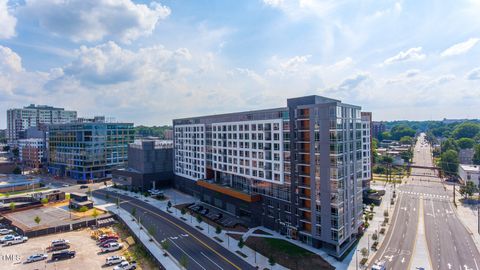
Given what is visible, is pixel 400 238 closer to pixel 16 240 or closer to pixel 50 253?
pixel 50 253

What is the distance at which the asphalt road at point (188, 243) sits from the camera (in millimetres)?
53062

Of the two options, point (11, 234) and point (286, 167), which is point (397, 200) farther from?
point (11, 234)

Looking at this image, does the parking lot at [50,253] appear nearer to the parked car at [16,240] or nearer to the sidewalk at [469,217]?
the parked car at [16,240]

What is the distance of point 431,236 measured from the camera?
65.4 meters

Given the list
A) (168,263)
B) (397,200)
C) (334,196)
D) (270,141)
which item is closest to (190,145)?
(270,141)

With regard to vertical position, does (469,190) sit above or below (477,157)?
below

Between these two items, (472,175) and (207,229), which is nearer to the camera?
(207,229)

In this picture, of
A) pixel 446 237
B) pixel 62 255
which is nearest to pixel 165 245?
pixel 62 255

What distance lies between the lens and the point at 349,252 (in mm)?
57375

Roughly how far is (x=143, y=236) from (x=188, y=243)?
40.7ft

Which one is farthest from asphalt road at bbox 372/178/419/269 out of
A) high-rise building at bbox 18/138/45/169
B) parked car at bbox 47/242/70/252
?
high-rise building at bbox 18/138/45/169

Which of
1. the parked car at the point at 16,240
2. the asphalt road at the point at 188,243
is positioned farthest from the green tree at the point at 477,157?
the parked car at the point at 16,240

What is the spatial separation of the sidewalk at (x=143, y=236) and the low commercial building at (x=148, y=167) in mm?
16040

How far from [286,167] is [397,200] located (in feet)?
187
